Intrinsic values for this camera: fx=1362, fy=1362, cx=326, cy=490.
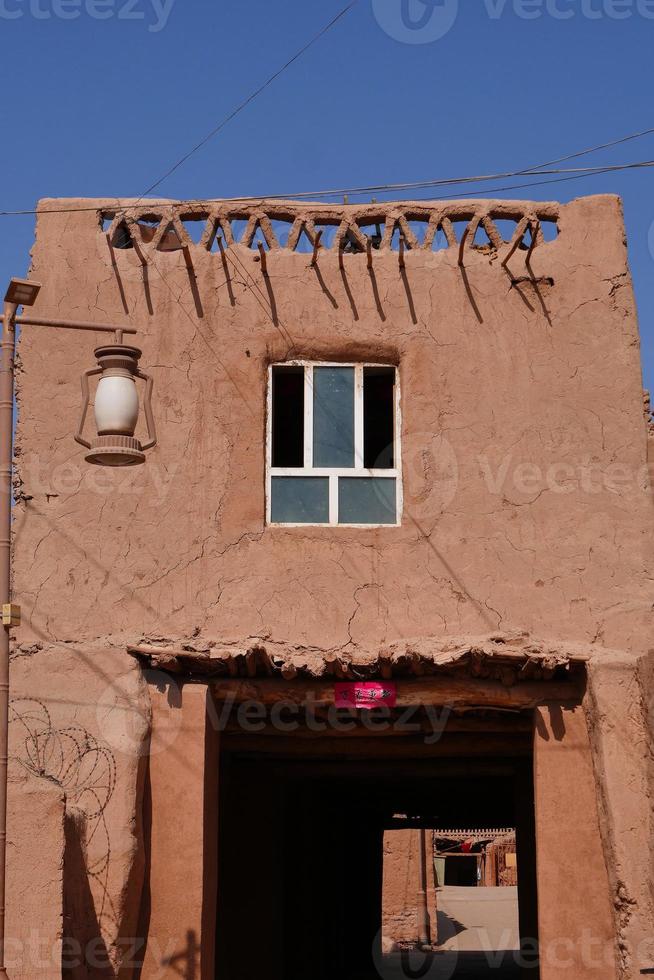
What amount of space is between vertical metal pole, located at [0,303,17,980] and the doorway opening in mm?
4883

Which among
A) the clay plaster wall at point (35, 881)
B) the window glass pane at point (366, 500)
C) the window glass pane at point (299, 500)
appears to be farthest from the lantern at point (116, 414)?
the window glass pane at point (366, 500)

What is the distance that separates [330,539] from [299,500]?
0.50m

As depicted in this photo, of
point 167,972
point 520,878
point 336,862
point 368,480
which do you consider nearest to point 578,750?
point 368,480

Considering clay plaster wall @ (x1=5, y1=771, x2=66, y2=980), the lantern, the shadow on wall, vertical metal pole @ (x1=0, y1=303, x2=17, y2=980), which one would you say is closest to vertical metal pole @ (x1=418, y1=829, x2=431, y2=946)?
the shadow on wall

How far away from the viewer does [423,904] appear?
29906mm

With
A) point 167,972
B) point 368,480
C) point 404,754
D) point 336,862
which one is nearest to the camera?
point 167,972

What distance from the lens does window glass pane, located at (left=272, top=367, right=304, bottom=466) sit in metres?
12.5

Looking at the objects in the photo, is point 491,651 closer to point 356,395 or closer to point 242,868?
point 356,395

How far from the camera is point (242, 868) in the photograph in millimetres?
15109

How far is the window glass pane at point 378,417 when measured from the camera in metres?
12.2

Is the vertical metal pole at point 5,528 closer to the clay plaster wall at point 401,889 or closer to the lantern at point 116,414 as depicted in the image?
the lantern at point 116,414

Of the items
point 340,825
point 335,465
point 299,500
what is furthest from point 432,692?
point 340,825

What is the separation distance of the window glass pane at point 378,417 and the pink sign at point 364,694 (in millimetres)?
1941

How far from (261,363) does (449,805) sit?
11908 mm
